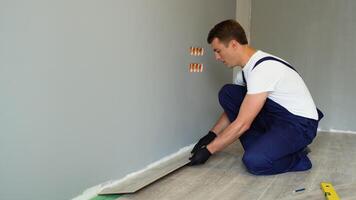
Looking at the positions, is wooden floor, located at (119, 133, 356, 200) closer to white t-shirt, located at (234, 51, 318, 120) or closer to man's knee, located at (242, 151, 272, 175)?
man's knee, located at (242, 151, 272, 175)

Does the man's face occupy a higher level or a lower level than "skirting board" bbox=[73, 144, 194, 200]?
higher

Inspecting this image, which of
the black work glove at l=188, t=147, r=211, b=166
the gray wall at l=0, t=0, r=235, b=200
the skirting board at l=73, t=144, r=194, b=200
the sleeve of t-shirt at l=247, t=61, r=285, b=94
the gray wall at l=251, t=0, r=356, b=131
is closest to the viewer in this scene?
the gray wall at l=0, t=0, r=235, b=200

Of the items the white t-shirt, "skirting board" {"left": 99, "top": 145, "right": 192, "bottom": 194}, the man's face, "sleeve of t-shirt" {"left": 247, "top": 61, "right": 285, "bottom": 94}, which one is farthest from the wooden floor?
the man's face

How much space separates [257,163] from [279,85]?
44 centimetres

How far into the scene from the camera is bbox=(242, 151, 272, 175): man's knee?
2002 millimetres

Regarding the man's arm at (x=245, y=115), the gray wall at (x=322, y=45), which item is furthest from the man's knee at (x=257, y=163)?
the gray wall at (x=322, y=45)

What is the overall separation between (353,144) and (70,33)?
232 centimetres

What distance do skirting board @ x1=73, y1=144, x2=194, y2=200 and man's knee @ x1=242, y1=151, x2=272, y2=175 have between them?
1.18 ft

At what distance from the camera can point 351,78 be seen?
11.1ft

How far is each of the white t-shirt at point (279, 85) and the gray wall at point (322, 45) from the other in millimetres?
1415

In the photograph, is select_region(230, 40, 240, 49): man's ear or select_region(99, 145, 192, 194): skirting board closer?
select_region(99, 145, 192, 194): skirting board

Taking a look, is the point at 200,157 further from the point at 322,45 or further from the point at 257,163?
the point at 322,45

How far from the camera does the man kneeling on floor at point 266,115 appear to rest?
6.61 feet

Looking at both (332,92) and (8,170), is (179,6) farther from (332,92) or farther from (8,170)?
(332,92)
